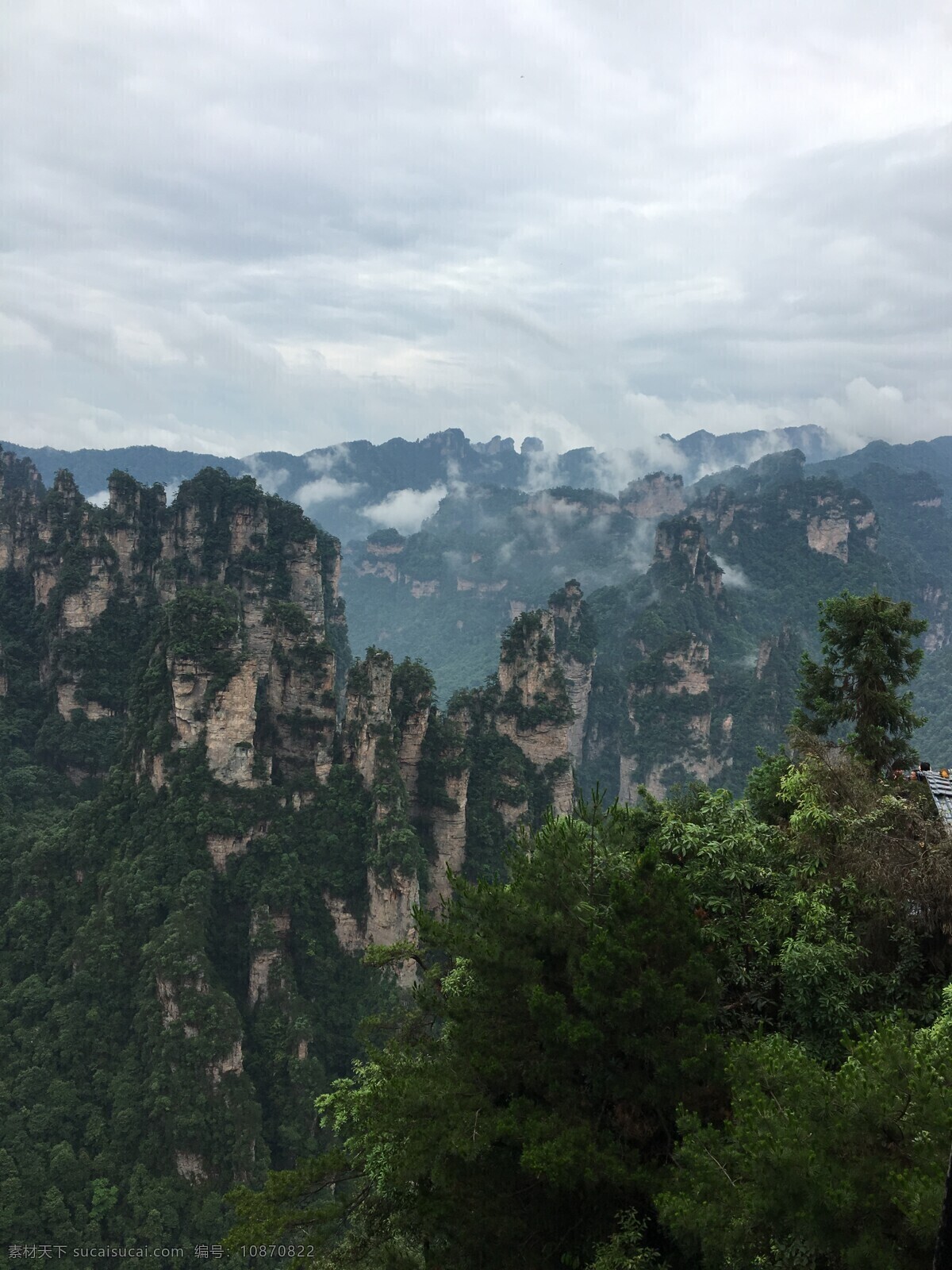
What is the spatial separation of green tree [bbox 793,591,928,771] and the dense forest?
15 cm

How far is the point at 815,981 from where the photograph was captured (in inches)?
495

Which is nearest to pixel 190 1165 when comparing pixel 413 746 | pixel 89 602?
pixel 413 746

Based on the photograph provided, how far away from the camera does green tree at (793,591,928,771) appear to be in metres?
25.4

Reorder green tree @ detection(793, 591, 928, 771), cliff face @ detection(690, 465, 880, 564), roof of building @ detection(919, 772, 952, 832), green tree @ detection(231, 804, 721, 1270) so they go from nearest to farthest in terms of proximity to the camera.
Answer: green tree @ detection(231, 804, 721, 1270), roof of building @ detection(919, 772, 952, 832), green tree @ detection(793, 591, 928, 771), cliff face @ detection(690, 465, 880, 564)

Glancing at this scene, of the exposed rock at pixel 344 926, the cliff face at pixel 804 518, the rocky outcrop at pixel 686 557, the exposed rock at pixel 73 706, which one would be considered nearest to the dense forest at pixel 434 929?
the exposed rock at pixel 344 926

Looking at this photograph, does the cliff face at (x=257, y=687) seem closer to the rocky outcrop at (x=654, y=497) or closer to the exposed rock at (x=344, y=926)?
the exposed rock at (x=344, y=926)

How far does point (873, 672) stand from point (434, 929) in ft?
55.4

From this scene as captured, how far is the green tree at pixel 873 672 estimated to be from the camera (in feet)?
83.2

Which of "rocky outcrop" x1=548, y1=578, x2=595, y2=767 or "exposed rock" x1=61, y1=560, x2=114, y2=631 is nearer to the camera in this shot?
"exposed rock" x1=61, y1=560, x2=114, y2=631

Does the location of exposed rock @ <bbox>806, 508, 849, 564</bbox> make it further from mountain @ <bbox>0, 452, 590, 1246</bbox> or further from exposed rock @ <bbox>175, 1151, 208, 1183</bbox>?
exposed rock @ <bbox>175, 1151, 208, 1183</bbox>

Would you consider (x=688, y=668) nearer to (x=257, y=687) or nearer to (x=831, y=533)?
(x=831, y=533)

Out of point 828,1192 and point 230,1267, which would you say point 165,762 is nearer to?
point 230,1267

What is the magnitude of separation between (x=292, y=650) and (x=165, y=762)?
1041cm

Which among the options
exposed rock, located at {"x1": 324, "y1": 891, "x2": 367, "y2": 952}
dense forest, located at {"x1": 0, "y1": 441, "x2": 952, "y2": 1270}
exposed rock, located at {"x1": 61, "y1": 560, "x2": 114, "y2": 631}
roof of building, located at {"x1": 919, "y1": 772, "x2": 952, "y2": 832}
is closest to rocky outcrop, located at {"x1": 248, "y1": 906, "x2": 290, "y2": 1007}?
dense forest, located at {"x1": 0, "y1": 441, "x2": 952, "y2": 1270}
